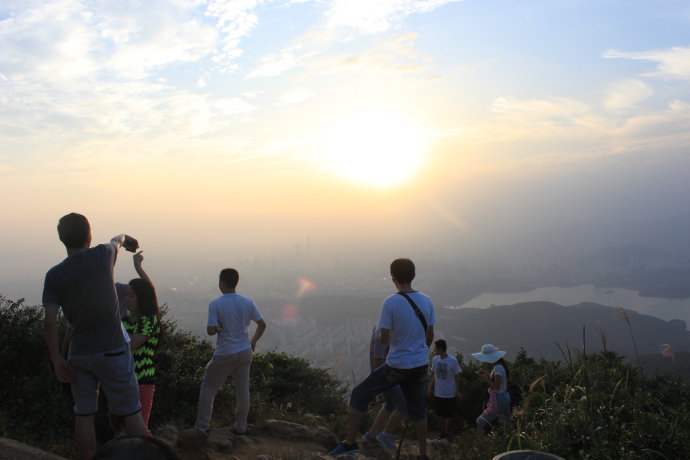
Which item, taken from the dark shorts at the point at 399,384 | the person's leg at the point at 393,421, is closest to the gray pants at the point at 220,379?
the dark shorts at the point at 399,384

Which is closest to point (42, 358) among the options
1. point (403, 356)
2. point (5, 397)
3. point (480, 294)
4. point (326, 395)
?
point (5, 397)

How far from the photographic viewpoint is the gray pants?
4922 millimetres

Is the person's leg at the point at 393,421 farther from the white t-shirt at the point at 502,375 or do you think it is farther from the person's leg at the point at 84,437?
the person's leg at the point at 84,437

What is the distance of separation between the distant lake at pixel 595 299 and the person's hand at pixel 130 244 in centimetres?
5027

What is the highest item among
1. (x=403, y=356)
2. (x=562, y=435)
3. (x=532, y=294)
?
(x=403, y=356)

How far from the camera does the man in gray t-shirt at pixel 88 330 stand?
3248 mm

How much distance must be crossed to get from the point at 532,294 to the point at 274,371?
62526mm

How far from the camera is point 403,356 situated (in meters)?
4.49

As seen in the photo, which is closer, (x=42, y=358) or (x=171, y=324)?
(x=42, y=358)

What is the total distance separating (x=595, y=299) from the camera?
55.8 meters

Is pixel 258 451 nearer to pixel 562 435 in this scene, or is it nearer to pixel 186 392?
pixel 186 392

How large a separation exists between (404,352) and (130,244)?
2.70 m

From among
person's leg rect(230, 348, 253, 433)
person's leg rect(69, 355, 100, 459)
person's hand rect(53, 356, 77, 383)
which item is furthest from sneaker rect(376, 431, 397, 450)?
person's hand rect(53, 356, 77, 383)

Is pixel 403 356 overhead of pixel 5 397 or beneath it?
overhead
